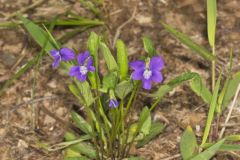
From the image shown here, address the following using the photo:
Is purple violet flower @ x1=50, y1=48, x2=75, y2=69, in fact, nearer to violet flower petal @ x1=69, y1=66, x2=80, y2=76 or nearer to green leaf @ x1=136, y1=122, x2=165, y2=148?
violet flower petal @ x1=69, y1=66, x2=80, y2=76

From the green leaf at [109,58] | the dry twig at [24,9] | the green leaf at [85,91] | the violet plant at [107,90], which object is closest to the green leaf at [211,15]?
the violet plant at [107,90]

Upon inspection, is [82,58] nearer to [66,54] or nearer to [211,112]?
[66,54]

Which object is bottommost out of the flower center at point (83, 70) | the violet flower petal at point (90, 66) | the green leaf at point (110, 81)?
the green leaf at point (110, 81)

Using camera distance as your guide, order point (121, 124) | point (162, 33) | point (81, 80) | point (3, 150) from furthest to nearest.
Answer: point (162, 33) → point (3, 150) → point (121, 124) → point (81, 80)

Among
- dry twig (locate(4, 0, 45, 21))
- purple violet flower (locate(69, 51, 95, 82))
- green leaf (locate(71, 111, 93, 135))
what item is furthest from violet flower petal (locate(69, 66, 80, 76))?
dry twig (locate(4, 0, 45, 21))

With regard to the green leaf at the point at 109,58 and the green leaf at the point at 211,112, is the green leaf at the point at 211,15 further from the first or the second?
the green leaf at the point at 109,58

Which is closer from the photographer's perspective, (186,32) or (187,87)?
(187,87)

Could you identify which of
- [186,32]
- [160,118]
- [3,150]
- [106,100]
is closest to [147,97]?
[160,118]

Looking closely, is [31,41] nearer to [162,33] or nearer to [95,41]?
[162,33]
